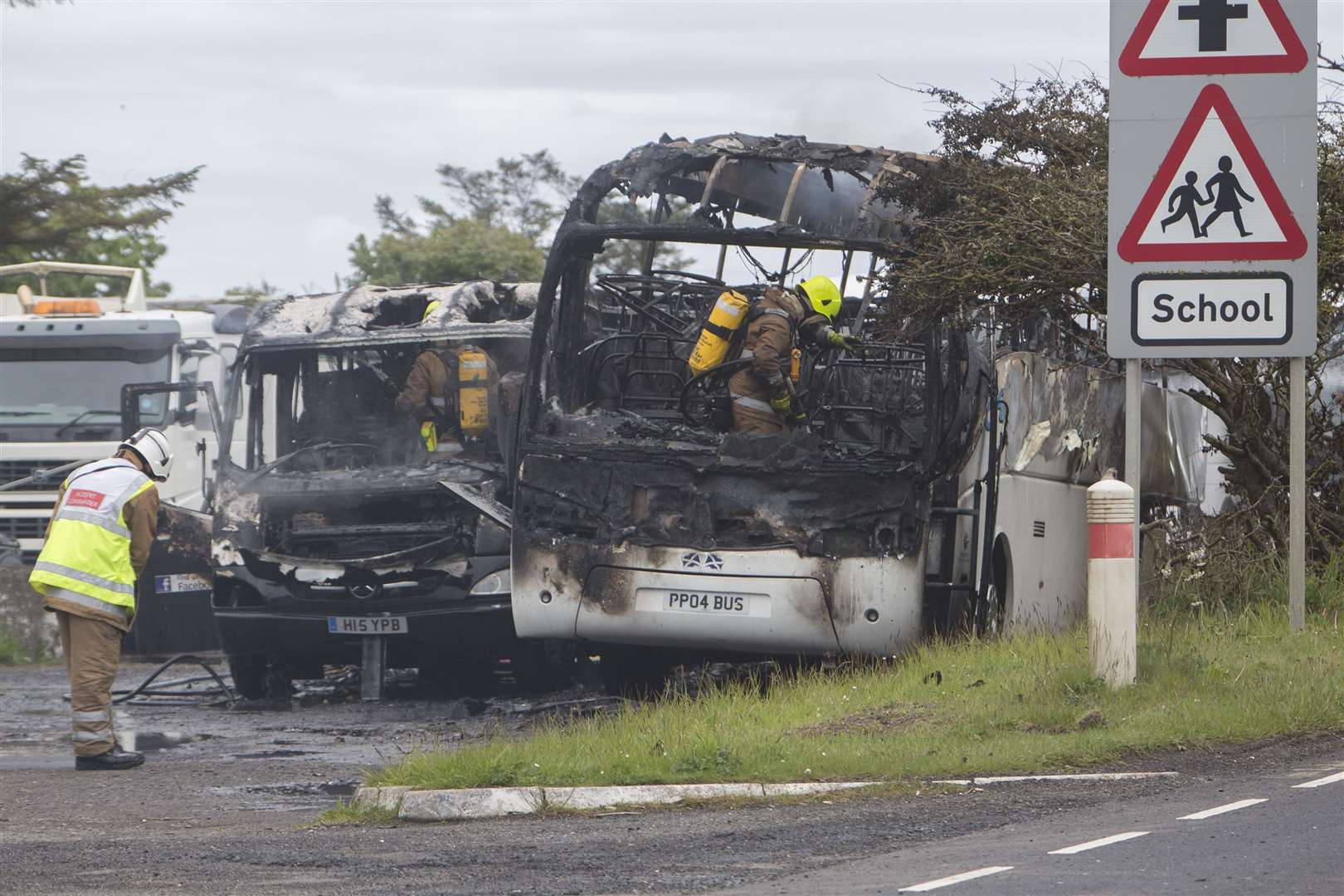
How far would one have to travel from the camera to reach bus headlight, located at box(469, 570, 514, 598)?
11570 millimetres

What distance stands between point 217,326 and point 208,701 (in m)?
5.97

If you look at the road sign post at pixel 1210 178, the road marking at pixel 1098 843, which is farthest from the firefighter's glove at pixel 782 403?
the road marking at pixel 1098 843

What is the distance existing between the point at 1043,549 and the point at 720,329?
2.36 metres

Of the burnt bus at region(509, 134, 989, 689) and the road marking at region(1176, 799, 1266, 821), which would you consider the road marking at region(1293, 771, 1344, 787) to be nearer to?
the road marking at region(1176, 799, 1266, 821)

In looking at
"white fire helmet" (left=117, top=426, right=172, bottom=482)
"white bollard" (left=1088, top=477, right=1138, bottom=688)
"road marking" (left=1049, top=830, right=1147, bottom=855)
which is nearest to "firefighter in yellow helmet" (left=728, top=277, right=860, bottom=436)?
"white bollard" (left=1088, top=477, right=1138, bottom=688)

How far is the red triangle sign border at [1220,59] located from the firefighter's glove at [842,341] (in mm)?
2435

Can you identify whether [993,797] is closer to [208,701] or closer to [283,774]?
[283,774]

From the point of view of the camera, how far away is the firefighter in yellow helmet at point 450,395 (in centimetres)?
1277

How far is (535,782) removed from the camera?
7.08 metres

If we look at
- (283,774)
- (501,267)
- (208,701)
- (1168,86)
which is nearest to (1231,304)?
(1168,86)

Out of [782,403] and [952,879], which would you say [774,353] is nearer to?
[782,403]

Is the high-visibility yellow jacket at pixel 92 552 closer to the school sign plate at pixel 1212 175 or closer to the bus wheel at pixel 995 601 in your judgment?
the bus wheel at pixel 995 601

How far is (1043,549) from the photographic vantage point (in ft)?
36.9

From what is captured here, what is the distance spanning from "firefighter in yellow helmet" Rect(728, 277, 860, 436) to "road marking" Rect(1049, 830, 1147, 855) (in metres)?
4.58
